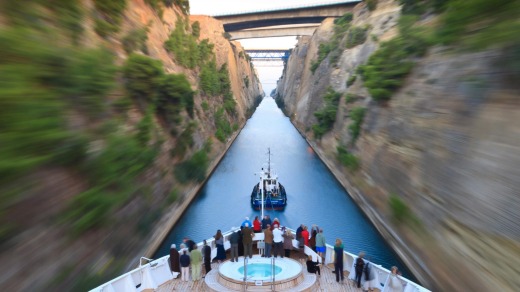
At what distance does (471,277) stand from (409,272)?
5.23m

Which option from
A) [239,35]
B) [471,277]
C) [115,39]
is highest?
[239,35]

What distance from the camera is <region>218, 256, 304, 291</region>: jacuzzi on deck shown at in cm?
909

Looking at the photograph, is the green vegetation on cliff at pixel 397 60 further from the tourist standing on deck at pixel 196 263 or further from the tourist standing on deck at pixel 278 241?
the tourist standing on deck at pixel 196 263

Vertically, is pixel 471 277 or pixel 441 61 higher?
pixel 441 61

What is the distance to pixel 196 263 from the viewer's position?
1016 centimetres

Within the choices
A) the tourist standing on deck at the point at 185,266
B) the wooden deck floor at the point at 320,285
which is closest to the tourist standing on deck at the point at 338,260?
the wooden deck floor at the point at 320,285

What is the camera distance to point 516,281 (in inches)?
309

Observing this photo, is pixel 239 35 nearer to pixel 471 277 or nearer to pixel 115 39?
pixel 115 39

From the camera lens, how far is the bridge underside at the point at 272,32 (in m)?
64.0

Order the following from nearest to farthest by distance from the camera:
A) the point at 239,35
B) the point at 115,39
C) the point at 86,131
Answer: the point at 86,131
the point at 115,39
the point at 239,35

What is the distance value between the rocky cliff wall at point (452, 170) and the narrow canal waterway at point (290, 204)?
129 cm

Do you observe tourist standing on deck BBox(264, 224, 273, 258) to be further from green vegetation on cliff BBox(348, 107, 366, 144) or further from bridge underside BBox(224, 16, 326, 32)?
bridge underside BBox(224, 16, 326, 32)

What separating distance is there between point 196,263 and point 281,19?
178ft

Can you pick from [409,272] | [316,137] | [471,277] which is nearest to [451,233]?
[471,277]
